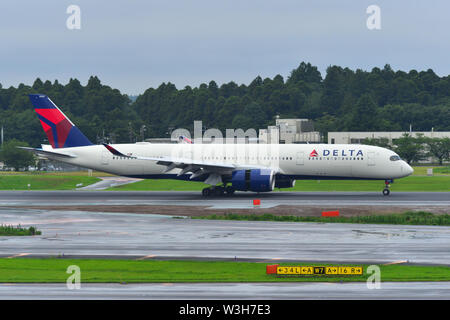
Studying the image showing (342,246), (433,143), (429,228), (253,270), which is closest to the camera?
(253,270)

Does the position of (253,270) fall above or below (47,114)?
below

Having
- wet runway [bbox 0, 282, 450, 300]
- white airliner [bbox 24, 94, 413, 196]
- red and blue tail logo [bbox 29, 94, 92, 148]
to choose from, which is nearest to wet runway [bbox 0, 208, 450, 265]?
wet runway [bbox 0, 282, 450, 300]

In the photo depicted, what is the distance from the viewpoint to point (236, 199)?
54469 mm

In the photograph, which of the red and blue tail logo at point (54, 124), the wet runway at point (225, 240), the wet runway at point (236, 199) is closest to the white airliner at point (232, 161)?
the red and blue tail logo at point (54, 124)

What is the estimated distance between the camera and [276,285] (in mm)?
22078

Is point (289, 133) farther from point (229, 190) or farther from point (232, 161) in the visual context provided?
point (229, 190)

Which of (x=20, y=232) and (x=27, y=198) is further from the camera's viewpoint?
(x=27, y=198)

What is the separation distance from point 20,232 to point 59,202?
18.2 meters

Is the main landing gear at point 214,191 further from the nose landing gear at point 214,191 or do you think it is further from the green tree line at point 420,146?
the green tree line at point 420,146

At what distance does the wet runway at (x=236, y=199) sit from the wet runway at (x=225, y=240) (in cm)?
1007

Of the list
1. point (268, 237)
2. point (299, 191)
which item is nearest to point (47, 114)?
point (299, 191)

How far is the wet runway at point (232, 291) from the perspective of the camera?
20406mm

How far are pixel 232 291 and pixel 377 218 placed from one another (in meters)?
20.8

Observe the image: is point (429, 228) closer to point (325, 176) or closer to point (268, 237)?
point (268, 237)
